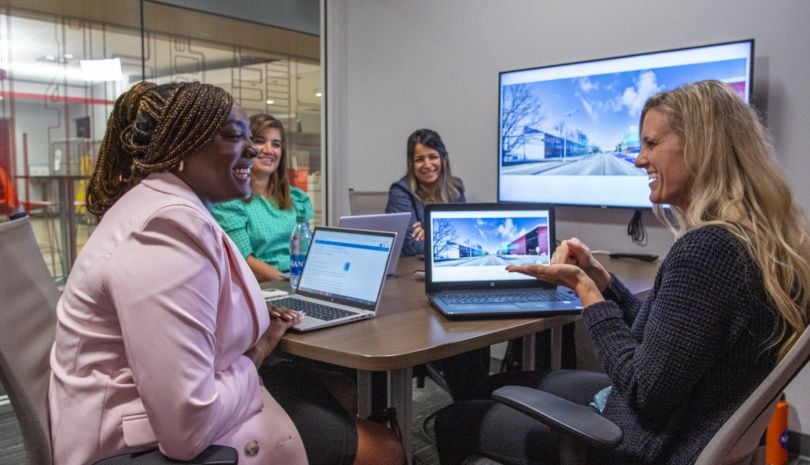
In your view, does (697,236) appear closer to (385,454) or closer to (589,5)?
(385,454)

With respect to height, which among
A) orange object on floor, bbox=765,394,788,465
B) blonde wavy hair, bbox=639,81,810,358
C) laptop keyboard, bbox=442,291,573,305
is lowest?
orange object on floor, bbox=765,394,788,465

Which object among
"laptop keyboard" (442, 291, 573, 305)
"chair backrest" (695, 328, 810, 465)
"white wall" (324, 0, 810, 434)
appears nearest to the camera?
"chair backrest" (695, 328, 810, 465)

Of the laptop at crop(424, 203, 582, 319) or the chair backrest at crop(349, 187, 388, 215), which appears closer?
the laptop at crop(424, 203, 582, 319)

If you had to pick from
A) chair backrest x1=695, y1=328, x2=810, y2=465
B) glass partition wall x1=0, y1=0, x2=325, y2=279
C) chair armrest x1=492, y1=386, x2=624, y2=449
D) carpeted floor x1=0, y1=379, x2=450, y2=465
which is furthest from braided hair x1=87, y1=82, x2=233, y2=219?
glass partition wall x1=0, y1=0, x2=325, y2=279

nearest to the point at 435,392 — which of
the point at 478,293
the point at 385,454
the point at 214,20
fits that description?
the point at 478,293

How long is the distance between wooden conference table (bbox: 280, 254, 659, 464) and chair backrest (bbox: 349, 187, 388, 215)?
1.35 meters

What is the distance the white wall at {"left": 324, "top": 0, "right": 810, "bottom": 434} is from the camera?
2703 mm

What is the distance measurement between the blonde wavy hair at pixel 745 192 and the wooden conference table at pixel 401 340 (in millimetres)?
502

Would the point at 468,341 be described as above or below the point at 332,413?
above

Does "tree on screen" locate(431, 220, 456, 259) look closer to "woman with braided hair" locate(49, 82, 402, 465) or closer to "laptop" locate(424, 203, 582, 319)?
"laptop" locate(424, 203, 582, 319)

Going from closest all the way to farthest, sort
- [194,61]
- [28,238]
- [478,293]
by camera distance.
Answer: [28,238] < [478,293] < [194,61]

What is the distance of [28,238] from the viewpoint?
128 cm

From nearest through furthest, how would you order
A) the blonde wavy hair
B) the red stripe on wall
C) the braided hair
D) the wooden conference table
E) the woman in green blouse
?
the blonde wavy hair, the braided hair, the wooden conference table, the woman in green blouse, the red stripe on wall

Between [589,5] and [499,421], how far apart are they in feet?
8.12
